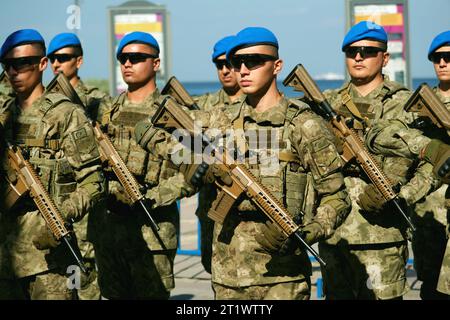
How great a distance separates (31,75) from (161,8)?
7822mm

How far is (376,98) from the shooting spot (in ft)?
25.4

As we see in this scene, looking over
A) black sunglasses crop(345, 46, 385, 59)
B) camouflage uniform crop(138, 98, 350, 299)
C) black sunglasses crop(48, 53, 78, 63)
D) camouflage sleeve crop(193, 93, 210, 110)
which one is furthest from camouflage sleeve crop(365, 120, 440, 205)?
black sunglasses crop(48, 53, 78, 63)

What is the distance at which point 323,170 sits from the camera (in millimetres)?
5805

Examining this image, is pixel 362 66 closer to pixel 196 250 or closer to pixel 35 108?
pixel 35 108

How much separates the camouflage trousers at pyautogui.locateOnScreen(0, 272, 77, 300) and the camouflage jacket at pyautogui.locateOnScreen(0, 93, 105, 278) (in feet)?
0.21

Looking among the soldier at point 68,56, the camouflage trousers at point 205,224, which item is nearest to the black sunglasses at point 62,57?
the soldier at point 68,56

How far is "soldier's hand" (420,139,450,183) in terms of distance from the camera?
20.2 feet

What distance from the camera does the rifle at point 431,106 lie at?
6.59 m

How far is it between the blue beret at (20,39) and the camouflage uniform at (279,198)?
176cm

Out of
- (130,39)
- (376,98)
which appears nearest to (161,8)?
(130,39)

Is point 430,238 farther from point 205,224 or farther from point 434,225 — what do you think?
point 205,224

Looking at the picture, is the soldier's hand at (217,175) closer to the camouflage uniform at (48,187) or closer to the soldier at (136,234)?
the camouflage uniform at (48,187)

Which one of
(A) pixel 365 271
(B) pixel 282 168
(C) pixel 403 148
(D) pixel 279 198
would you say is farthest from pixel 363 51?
(D) pixel 279 198

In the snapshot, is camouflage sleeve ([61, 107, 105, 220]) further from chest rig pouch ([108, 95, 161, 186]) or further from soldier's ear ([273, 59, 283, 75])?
soldier's ear ([273, 59, 283, 75])
